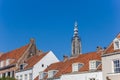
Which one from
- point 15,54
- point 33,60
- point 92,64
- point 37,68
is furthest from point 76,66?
point 15,54

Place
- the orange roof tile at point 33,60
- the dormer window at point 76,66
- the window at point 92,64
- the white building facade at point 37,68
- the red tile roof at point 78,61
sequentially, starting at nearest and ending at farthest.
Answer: the window at point 92,64, the red tile roof at point 78,61, the dormer window at point 76,66, the white building facade at point 37,68, the orange roof tile at point 33,60

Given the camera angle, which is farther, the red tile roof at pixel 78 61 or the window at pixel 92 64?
the red tile roof at pixel 78 61

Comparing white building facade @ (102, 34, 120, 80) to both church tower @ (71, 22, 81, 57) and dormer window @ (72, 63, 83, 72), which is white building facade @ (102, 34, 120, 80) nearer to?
dormer window @ (72, 63, 83, 72)

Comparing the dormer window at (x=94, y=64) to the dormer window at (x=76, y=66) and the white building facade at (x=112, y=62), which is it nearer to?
the white building facade at (x=112, y=62)

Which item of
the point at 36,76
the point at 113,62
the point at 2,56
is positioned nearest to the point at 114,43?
the point at 113,62

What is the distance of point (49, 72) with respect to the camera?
66000 millimetres

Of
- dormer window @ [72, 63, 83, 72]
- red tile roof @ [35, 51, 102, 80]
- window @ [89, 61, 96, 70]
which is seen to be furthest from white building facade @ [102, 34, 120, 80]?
dormer window @ [72, 63, 83, 72]

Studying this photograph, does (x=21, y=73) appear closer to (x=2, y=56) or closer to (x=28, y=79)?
(x=28, y=79)

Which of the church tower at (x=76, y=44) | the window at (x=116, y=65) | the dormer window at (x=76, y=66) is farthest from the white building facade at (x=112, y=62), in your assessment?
the church tower at (x=76, y=44)

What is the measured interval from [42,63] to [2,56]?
67.1ft

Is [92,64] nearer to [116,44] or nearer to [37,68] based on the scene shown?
[116,44]

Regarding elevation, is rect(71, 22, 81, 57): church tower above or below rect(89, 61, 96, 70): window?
above

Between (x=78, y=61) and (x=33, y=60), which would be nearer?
(x=78, y=61)

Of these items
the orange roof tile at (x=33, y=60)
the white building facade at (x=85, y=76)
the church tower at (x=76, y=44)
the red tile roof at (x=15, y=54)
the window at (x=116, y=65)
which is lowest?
the white building facade at (x=85, y=76)
